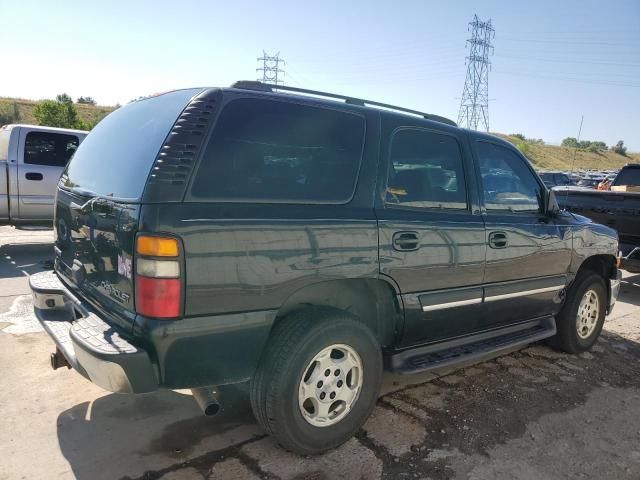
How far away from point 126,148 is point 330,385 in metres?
1.75

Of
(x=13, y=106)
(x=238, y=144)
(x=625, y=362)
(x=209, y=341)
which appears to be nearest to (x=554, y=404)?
(x=625, y=362)

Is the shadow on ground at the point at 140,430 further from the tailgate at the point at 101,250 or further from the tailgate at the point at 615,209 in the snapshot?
the tailgate at the point at 615,209

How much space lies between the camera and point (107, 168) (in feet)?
9.66

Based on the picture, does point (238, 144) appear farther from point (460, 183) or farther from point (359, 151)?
point (460, 183)

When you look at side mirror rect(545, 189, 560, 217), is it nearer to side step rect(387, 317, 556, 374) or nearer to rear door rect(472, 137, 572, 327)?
rear door rect(472, 137, 572, 327)

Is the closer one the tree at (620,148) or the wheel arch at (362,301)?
the wheel arch at (362,301)

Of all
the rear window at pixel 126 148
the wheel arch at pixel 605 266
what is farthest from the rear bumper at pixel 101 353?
the wheel arch at pixel 605 266

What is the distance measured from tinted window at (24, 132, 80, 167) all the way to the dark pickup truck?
800 centimetres

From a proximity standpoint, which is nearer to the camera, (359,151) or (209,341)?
(209,341)

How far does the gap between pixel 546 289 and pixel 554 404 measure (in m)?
0.95

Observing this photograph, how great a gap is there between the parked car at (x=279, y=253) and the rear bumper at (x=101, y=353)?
10 mm

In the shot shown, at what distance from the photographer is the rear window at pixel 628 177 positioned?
10.3 m

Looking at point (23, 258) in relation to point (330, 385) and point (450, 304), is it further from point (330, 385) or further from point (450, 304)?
point (450, 304)

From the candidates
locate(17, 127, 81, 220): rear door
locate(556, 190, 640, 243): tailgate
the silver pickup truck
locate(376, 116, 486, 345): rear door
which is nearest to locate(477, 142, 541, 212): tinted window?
locate(376, 116, 486, 345): rear door
